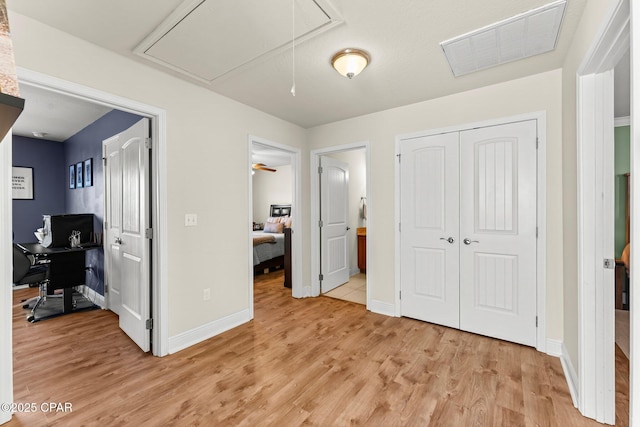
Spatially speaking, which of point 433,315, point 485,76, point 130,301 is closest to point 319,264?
point 433,315

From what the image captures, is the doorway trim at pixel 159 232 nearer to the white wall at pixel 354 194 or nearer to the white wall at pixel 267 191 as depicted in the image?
the white wall at pixel 354 194

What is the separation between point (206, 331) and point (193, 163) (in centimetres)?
163

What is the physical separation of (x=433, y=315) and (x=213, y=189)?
269 cm

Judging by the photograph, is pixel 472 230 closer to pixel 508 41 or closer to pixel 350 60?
pixel 508 41

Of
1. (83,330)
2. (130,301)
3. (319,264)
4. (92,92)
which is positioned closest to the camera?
(92,92)

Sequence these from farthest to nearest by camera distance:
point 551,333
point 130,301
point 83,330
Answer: point 83,330 < point 130,301 < point 551,333

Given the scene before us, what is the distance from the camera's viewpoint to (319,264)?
4.09 metres

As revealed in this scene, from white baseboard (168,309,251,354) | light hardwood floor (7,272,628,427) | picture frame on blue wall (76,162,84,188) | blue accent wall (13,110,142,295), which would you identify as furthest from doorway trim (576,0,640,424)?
picture frame on blue wall (76,162,84,188)

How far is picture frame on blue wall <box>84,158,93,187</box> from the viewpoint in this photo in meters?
3.99

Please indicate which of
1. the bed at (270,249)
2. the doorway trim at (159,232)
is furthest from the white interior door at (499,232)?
the doorway trim at (159,232)

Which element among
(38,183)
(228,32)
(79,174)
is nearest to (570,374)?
(228,32)

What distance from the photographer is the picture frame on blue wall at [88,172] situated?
13.1ft

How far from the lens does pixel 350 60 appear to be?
6.81 ft

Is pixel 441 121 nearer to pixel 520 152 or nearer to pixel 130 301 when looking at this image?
pixel 520 152
